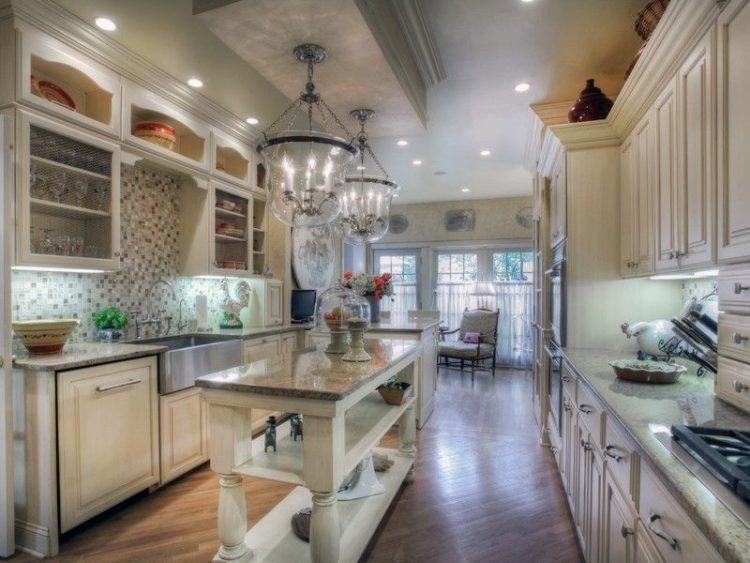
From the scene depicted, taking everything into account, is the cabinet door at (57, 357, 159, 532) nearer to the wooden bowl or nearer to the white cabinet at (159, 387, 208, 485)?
the white cabinet at (159, 387, 208, 485)

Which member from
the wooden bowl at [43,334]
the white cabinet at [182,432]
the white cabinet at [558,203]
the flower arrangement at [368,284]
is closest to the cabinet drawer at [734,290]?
the white cabinet at [558,203]

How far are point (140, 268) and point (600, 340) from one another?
3216 mm

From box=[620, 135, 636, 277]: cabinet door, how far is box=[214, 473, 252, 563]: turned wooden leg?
7.31ft

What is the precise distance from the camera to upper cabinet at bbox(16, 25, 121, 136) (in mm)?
2064

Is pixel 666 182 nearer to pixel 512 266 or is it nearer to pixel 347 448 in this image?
pixel 347 448

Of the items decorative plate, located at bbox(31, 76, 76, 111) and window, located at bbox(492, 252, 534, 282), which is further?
window, located at bbox(492, 252, 534, 282)

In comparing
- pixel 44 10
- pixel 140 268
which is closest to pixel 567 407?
pixel 140 268

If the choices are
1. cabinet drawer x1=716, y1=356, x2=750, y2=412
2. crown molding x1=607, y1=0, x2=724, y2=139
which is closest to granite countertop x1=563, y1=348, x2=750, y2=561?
cabinet drawer x1=716, y1=356, x2=750, y2=412

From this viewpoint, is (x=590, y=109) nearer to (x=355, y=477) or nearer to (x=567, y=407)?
(x=567, y=407)

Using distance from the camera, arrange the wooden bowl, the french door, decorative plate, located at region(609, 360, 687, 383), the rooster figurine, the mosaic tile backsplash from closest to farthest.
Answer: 1. decorative plate, located at region(609, 360, 687, 383)
2. the wooden bowl
3. the mosaic tile backsplash
4. the rooster figurine
5. the french door

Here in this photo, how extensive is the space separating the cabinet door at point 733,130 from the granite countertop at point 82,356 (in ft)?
9.03

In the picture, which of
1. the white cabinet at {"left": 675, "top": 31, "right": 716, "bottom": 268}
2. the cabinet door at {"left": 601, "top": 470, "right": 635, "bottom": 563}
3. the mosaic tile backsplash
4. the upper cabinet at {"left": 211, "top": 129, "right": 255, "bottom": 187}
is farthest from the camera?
the upper cabinet at {"left": 211, "top": 129, "right": 255, "bottom": 187}

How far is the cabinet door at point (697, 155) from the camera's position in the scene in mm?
1416

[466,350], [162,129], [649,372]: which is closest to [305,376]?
[649,372]
